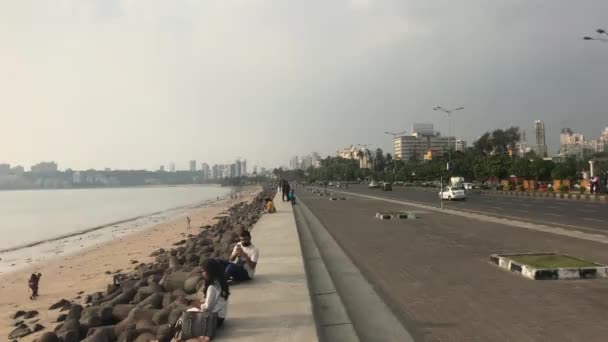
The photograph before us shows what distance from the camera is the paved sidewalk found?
5215 mm

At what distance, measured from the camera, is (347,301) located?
25.0ft

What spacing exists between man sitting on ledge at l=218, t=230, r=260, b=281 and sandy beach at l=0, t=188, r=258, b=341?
→ 4.33 metres

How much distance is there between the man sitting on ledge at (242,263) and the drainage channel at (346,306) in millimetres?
1059

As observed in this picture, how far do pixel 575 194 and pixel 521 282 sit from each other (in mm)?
35101

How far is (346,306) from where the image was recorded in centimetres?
730

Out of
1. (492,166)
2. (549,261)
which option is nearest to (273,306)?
(549,261)

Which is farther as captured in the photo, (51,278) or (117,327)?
(51,278)

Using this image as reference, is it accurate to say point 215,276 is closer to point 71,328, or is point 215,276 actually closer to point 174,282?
point 71,328

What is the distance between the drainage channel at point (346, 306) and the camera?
230 inches

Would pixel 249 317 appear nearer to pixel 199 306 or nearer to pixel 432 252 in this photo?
pixel 199 306

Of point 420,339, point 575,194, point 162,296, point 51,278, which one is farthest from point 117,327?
point 575,194

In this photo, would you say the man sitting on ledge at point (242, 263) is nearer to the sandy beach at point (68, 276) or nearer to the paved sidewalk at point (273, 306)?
the paved sidewalk at point (273, 306)

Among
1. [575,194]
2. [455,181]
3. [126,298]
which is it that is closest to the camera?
[126,298]

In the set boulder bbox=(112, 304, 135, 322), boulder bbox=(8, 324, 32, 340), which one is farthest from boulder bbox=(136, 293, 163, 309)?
boulder bbox=(8, 324, 32, 340)
